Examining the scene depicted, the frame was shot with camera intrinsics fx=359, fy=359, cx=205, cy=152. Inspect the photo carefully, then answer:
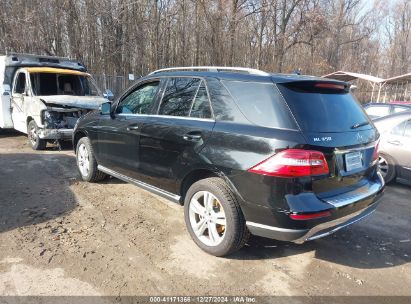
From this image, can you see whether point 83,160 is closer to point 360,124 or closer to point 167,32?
point 360,124

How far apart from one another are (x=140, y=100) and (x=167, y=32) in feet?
55.2

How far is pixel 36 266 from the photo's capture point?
11.2 ft

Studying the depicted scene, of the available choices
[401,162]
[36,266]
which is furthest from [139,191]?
[401,162]

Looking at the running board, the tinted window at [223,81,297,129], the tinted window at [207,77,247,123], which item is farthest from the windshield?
the tinted window at [223,81,297,129]

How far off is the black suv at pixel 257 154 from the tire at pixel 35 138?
188 inches

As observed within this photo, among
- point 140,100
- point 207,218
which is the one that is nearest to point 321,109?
point 207,218

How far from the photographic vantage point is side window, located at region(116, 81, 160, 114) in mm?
4637

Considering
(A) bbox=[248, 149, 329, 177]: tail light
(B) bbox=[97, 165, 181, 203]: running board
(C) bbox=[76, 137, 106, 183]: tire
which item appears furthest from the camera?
(C) bbox=[76, 137, 106, 183]: tire

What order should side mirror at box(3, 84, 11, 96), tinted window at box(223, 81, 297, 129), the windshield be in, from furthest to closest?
1. side mirror at box(3, 84, 11, 96)
2. the windshield
3. tinted window at box(223, 81, 297, 129)

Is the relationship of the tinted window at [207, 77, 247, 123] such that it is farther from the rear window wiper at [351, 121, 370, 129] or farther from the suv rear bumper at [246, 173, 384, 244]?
the rear window wiper at [351, 121, 370, 129]

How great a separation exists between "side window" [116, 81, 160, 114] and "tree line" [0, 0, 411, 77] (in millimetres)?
13599

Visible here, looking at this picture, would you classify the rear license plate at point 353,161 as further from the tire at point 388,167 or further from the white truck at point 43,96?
the white truck at point 43,96

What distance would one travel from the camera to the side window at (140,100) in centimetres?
464

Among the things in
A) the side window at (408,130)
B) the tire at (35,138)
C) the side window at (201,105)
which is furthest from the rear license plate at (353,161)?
the tire at (35,138)
